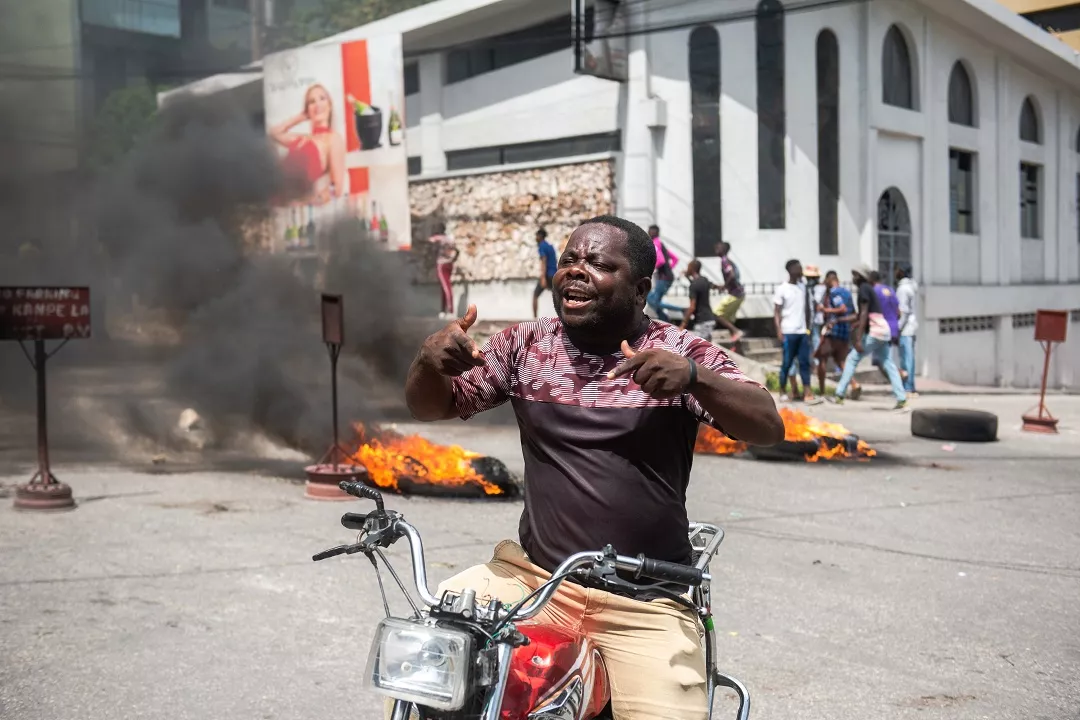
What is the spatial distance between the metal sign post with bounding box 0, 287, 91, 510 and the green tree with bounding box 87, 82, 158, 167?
23.7 feet

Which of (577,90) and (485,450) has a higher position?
(577,90)

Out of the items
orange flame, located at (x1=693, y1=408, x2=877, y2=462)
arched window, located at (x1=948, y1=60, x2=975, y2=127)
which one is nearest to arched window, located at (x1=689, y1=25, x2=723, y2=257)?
arched window, located at (x1=948, y1=60, x2=975, y2=127)

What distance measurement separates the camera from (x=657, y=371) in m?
2.29

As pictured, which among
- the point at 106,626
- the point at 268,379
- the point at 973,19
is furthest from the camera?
the point at 973,19

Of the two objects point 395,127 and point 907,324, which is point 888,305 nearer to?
point 907,324

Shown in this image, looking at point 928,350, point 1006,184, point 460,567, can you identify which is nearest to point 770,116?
point 928,350

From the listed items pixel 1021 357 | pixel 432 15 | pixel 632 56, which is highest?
pixel 432 15

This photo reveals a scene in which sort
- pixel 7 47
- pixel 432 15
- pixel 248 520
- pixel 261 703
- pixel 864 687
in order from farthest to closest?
1. pixel 432 15
2. pixel 7 47
3. pixel 248 520
4. pixel 864 687
5. pixel 261 703

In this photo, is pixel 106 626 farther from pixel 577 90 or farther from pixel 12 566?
pixel 577 90

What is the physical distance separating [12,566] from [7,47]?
10000 millimetres

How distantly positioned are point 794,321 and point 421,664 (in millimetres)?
11844

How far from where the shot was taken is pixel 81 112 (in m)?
14.6

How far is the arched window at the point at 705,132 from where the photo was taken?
1880 cm

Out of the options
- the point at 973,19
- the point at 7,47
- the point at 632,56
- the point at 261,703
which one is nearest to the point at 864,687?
the point at 261,703
